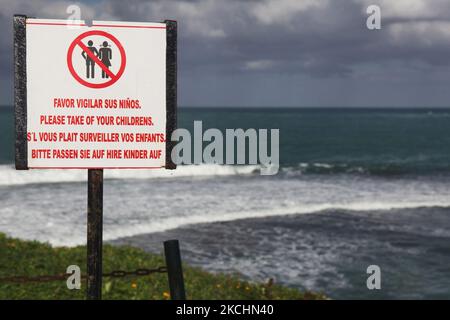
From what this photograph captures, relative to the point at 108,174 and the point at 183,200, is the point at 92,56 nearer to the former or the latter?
the point at 183,200

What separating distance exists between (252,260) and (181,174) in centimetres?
2665

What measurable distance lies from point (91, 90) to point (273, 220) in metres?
20.4

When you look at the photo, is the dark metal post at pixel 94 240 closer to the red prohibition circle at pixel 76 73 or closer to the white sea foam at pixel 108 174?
the red prohibition circle at pixel 76 73

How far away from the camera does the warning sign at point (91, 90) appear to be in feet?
14.9

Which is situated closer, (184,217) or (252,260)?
(252,260)

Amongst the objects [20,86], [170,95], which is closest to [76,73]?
[20,86]

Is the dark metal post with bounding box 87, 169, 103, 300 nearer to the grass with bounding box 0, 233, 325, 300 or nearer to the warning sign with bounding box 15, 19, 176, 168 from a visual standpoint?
the warning sign with bounding box 15, 19, 176, 168

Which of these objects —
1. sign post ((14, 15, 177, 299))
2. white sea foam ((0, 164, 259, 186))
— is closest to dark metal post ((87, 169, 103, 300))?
sign post ((14, 15, 177, 299))

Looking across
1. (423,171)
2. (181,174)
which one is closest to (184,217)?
(181,174)

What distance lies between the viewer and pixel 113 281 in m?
10.5

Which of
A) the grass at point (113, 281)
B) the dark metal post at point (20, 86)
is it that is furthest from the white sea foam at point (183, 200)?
the dark metal post at point (20, 86)

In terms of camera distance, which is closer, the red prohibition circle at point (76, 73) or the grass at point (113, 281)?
the red prohibition circle at point (76, 73)
